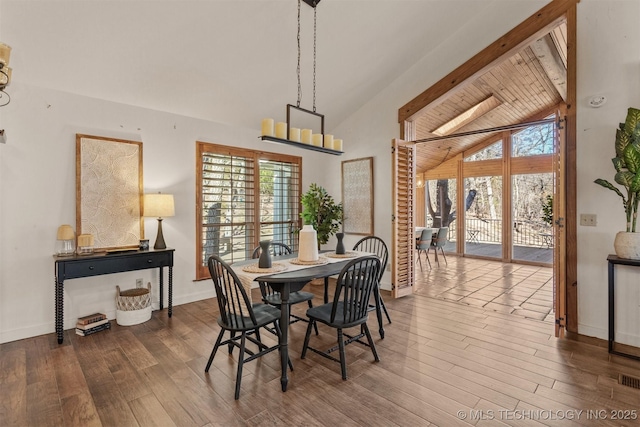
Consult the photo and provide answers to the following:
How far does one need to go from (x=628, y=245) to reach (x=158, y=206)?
4.64 meters

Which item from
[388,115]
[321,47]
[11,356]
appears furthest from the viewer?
[388,115]

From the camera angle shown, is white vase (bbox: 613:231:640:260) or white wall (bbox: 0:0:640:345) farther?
white wall (bbox: 0:0:640:345)

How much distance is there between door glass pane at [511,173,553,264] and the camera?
7.06m

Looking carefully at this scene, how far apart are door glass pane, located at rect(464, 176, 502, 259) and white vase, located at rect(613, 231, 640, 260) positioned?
5.05 metres

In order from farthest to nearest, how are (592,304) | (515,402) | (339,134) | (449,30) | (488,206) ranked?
1. (488,206)
2. (339,134)
3. (449,30)
4. (592,304)
5. (515,402)

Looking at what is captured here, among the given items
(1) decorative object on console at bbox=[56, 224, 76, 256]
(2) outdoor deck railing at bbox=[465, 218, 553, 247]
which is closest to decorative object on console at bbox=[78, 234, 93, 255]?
(1) decorative object on console at bbox=[56, 224, 76, 256]

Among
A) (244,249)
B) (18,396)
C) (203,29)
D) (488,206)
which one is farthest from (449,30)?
(18,396)

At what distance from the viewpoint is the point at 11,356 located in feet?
8.99

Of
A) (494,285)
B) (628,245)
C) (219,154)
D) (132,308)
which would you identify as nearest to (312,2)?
(219,154)

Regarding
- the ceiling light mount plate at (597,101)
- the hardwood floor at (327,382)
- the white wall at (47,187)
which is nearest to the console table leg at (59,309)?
the hardwood floor at (327,382)

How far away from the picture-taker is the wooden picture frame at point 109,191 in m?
3.42

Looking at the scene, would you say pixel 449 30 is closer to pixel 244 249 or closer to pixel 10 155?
pixel 244 249

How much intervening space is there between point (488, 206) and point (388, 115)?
457 cm

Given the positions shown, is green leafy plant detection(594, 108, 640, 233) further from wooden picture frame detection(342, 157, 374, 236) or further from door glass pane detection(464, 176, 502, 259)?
door glass pane detection(464, 176, 502, 259)
